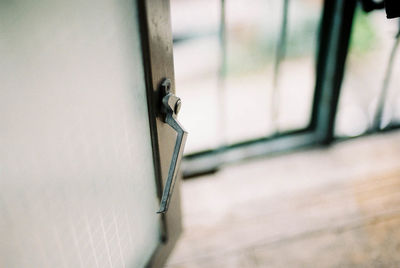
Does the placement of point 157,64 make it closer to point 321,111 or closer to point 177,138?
point 177,138

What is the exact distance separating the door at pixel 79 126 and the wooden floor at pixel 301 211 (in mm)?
608

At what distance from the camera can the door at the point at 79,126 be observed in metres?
0.76

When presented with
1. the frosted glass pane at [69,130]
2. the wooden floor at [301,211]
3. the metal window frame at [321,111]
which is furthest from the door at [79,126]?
the metal window frame at [321,111]

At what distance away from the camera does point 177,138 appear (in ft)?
3.34

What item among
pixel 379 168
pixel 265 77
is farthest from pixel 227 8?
pixel 379 168

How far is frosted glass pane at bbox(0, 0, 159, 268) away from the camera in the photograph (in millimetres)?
752

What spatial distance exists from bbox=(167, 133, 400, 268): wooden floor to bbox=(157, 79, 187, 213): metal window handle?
0.78m

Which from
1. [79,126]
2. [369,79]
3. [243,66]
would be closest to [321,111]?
[369,79]

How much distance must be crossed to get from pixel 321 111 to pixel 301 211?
0.57m

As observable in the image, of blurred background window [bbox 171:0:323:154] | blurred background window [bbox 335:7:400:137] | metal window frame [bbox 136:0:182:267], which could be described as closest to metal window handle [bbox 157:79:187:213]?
metal window frame [bbox 136:0:182:267]

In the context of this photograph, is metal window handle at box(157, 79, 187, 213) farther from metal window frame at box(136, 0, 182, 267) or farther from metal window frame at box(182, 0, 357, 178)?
metal window frame at box(182, 0, 357, 178)

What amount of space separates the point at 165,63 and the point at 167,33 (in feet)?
0.26

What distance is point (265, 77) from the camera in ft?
6.82

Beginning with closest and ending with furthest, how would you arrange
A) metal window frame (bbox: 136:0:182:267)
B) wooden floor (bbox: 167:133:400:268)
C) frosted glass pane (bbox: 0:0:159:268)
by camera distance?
frosted glass pane (bbox: 0:0:159:268), metal window frame (bbox: 136:0:182:267), wooden floor (bbox: 167:133:400:268)
